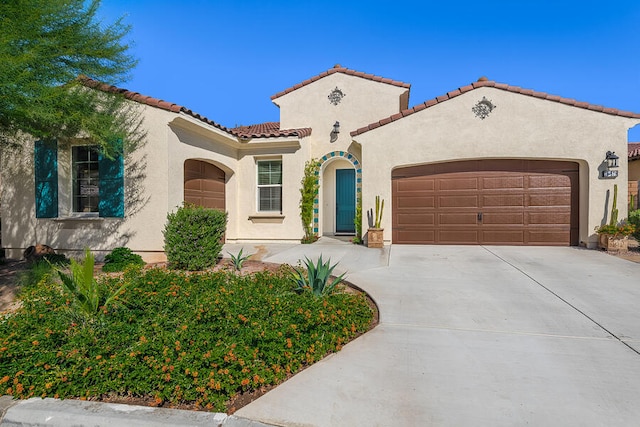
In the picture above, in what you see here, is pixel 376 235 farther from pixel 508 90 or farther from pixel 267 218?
pixel 508 90

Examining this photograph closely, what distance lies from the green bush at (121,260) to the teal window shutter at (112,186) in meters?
1.19

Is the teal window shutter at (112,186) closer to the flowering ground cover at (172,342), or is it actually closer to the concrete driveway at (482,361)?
the flowering ground cover at (172,342)

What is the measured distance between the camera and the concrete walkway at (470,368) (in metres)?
2.28

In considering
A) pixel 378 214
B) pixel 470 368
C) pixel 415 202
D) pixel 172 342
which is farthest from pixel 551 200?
pixel 172 342

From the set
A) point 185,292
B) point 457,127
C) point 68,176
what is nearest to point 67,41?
point 68,176

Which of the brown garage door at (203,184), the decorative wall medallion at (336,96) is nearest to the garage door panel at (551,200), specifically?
the decorative wall medallion at (336,96)

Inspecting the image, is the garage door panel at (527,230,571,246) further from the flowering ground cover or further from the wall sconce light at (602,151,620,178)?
the flowering ground cover

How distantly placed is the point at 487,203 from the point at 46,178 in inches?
498

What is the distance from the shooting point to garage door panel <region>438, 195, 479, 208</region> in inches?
379

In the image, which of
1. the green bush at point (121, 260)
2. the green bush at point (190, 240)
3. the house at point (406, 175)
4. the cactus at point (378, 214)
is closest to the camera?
the green bush at point (190, 240)

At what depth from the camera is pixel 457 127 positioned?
368 inches

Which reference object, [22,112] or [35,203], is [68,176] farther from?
[22,112]

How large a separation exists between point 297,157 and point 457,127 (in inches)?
203

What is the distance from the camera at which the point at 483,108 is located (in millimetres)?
9180
